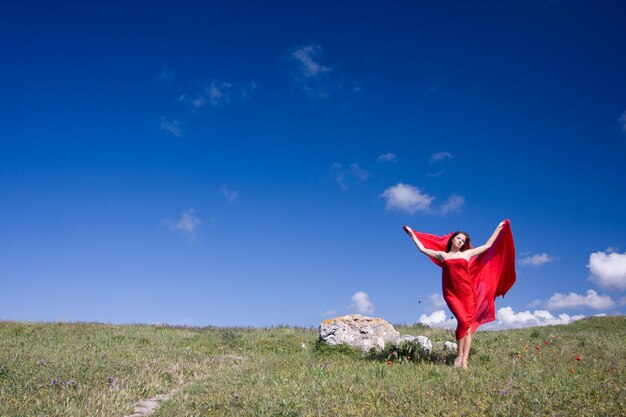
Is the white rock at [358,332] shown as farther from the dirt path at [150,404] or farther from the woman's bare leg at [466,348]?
the dirt path at [150,404]

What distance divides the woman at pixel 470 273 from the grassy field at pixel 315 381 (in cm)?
112

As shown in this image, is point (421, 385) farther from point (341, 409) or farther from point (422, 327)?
point (422, 327)

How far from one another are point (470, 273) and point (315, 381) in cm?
574

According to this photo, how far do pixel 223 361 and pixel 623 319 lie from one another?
25.1 metres

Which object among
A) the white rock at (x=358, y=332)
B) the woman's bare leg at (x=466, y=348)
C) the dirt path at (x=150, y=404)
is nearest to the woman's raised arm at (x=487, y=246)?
the woman's bare leg at (x=466, y=348)

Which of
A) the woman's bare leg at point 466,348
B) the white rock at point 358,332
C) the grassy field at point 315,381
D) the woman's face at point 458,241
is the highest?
the woman's face at point 458,241

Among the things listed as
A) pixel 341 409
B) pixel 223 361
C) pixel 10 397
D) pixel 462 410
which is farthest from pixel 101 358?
pixel 462 410

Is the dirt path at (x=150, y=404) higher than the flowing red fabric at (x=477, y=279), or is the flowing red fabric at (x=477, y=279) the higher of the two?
the flowing red fabric at (x=477, y=279)

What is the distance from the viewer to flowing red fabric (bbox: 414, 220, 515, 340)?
41.5ft

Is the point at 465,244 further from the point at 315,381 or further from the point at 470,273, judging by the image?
the point at 315,381

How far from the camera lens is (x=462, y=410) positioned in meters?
7.49

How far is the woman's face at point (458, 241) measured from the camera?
42.8 feet

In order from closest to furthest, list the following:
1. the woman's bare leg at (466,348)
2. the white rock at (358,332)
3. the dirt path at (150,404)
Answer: the dirt path at (150,404), the woman's bare leg at (466,348), the white rock at (358,332)

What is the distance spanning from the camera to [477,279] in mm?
13656
